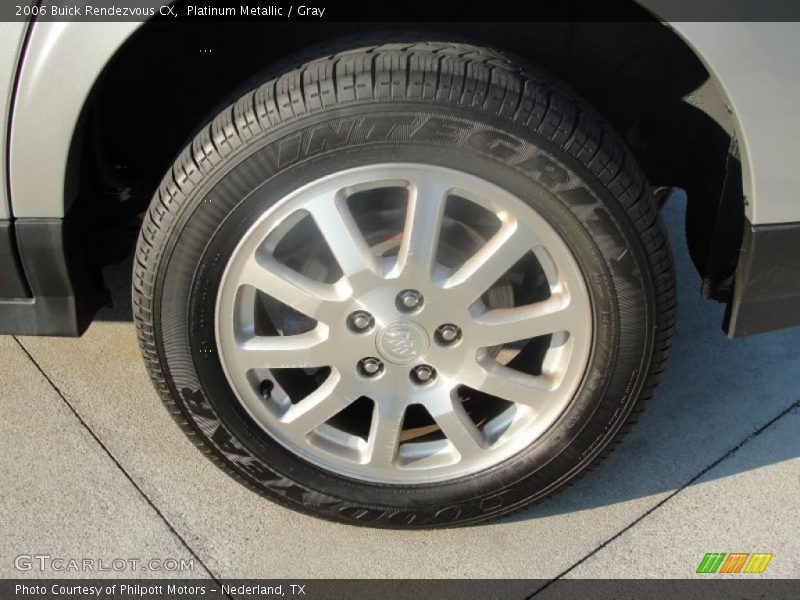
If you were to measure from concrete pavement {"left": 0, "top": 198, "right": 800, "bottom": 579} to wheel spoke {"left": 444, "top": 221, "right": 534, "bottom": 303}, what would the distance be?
708mm

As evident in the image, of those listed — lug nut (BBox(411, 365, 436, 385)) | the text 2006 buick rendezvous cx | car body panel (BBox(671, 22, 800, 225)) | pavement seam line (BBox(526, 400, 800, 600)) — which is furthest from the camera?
pavement seam line (BBox(526, 400, 800, 600))

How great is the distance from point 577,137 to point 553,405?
65 cm

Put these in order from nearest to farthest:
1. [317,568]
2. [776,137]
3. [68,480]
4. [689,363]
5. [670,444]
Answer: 1. [776,137]
2. [317,568]
3. [68,480]
4. [670,444]
5. [689,363]

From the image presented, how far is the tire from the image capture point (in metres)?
1.81

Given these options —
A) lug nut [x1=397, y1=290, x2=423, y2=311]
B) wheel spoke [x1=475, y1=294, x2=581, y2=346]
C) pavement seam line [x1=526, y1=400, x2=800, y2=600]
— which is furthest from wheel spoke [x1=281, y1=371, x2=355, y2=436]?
pavement seam line [x1=526, y1=400, x2=800, y2=600]

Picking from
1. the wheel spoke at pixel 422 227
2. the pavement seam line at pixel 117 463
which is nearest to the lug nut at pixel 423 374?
the wheel spoke at pixel 422 227

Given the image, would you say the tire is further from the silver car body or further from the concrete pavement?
the silver car body

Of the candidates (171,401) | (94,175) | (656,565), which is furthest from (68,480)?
(656,565)

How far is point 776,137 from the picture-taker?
1.79 meters

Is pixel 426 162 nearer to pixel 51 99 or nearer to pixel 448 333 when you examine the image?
pixel 448 333

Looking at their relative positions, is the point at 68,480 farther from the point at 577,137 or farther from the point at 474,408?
the point at 577,137

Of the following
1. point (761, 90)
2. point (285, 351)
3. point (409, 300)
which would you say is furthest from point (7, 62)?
point (761, 90)

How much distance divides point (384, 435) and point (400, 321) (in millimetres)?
314

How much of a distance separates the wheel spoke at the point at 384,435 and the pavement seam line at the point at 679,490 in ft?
1.60
